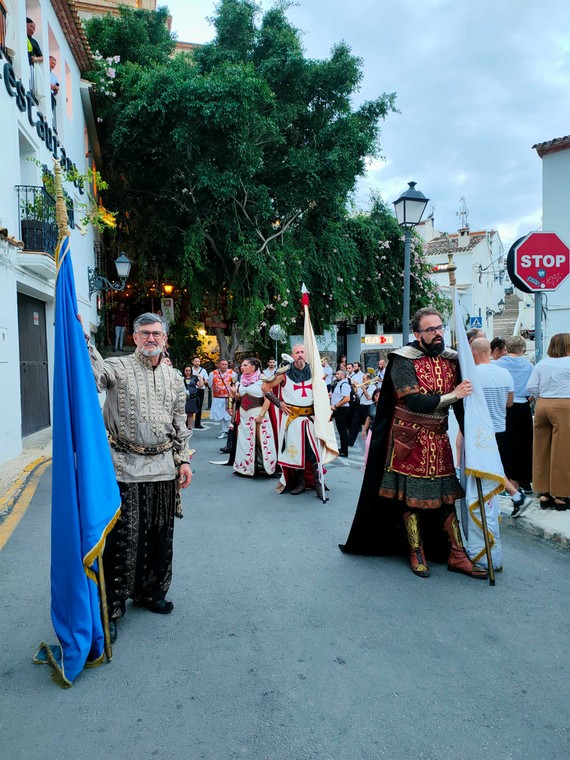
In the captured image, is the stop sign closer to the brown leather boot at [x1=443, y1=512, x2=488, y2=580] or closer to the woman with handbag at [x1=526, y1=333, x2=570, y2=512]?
the woman with handbag at [x1=526, y1=333, x2=570, y2=512]

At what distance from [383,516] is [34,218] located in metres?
9.26

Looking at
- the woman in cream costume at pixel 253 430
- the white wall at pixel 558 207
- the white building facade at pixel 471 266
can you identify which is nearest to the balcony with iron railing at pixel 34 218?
the woman in cream costume at pixel 253 430

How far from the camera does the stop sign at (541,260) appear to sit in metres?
5.79

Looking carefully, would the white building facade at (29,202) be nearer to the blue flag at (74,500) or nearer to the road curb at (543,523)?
A: the blue flag at (74,500)

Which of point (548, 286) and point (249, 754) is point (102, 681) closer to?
point (249, 754)

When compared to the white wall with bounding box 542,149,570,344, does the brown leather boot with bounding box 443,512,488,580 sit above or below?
below

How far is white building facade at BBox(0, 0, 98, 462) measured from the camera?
9273 mm

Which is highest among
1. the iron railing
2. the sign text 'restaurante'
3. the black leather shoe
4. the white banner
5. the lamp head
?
the iron railing

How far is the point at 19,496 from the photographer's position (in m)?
6.63

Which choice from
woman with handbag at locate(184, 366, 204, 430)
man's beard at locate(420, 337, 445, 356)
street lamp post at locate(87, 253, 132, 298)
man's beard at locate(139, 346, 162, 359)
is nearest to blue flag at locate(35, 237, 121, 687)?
man's beard at locate(139, 346, 162, 359)

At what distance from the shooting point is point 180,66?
16.7 meters

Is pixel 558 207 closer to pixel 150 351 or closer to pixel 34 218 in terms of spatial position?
pixel 34 218

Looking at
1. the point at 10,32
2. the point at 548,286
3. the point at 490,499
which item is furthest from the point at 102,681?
the point at 10,32

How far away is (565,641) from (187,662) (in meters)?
2.16
